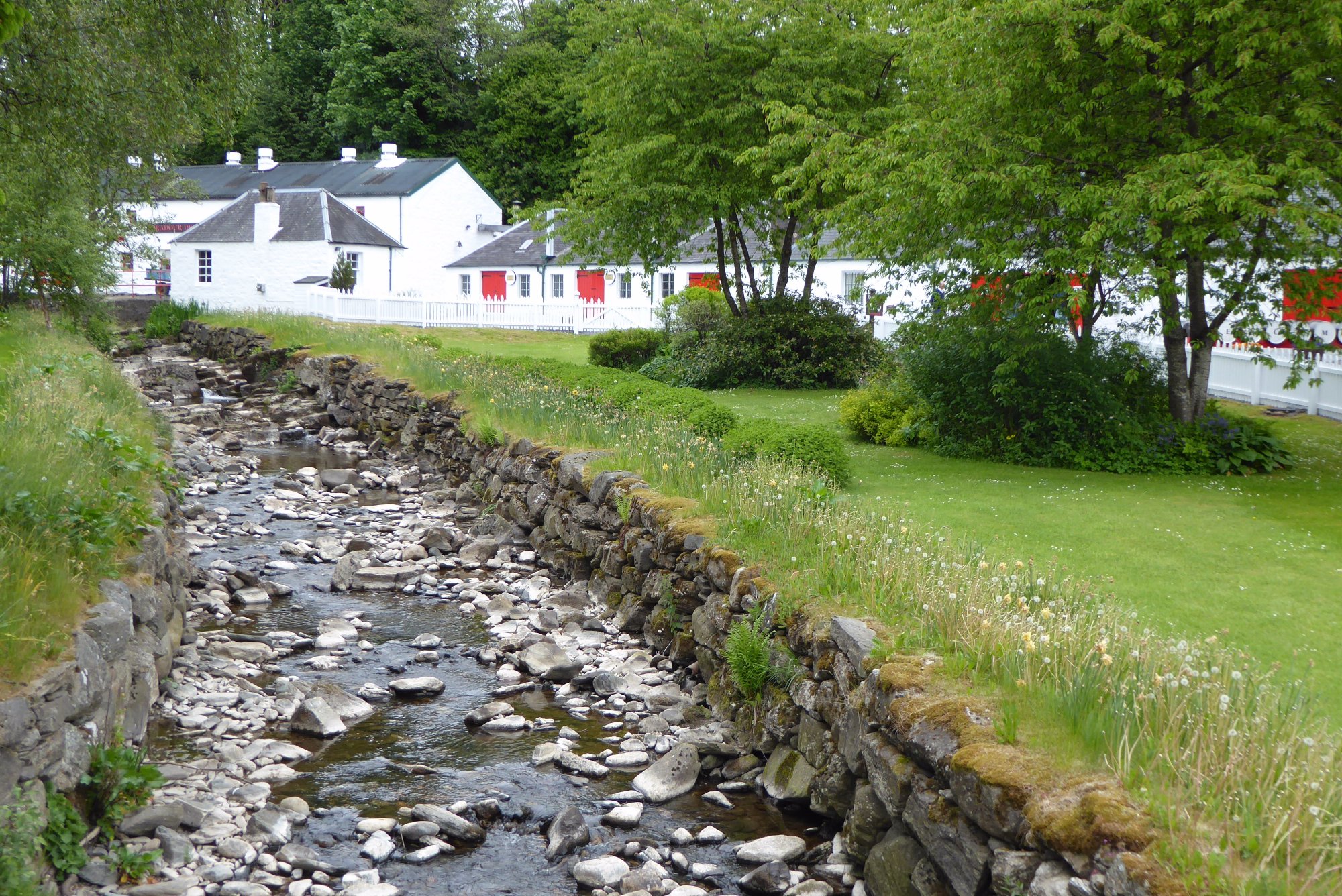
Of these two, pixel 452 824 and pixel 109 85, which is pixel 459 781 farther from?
pixel 109 85

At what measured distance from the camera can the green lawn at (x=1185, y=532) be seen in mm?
6824

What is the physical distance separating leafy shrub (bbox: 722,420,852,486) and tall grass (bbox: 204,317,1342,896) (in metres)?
0.76

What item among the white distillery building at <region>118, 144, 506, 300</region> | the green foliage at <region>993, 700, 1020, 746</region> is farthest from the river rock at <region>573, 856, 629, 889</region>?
the white distillery building at <region>118, 144, 506, 300</region>

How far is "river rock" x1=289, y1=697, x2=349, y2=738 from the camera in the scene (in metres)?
6.76

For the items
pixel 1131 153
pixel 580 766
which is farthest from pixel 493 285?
pixel 580 766

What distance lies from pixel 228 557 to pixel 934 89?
35.2ft

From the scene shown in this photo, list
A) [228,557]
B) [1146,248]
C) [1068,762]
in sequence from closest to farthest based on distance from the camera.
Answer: [1068,762]
[228,557]
[1146,248]

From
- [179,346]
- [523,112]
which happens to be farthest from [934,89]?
[523,112]

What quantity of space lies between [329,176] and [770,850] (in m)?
53.3

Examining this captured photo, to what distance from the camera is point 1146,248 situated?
483 inches

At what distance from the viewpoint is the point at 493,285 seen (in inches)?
1838

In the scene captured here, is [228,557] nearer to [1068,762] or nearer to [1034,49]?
[1068,762]

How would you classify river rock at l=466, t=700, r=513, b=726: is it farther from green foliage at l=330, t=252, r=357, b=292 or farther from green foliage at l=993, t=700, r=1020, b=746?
green foliage at l=330, t=252, r=357, b=292

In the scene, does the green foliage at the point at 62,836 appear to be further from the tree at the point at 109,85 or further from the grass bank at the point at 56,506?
the tree at the point at 109,85
